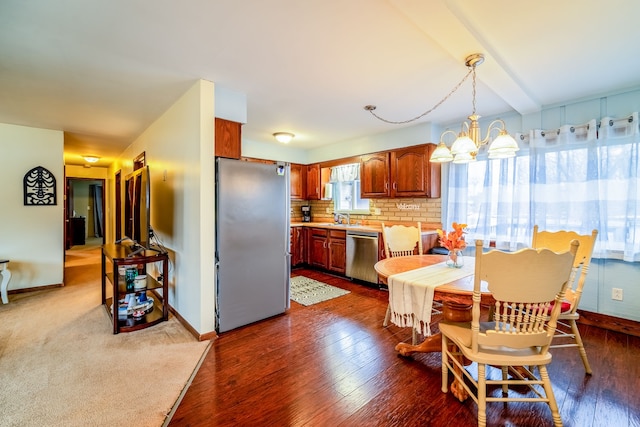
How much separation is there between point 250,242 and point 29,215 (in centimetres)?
369

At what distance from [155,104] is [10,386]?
272 centimetres

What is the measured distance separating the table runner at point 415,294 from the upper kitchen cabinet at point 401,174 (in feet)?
7.15

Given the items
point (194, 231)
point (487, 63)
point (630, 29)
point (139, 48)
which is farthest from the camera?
point (194, 231)

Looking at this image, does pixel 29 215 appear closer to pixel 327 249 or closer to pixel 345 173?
pixel 327 249

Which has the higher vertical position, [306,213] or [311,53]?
[311,53]

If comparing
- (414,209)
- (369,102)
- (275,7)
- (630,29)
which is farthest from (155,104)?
(630,29)

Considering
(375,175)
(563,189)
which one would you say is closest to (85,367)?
(375,175)

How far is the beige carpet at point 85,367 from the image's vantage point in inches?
65.2

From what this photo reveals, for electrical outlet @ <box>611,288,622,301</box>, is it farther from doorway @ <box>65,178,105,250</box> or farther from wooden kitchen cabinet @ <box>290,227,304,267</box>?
doorway @ <box>65,178,105,250</box>

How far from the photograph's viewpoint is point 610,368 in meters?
2.10

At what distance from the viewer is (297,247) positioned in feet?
17.3

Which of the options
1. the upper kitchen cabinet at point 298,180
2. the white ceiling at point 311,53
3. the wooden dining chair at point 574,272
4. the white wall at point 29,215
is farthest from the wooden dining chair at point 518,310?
the white wall at point 29,215

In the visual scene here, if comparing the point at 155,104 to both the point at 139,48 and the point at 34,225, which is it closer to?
the point at 139,48

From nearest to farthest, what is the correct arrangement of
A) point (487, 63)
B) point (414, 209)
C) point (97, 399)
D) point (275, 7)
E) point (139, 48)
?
point (275, 7)
point (97, 399)
point (139, 48)
point (487, 63)
point (414, 209)
